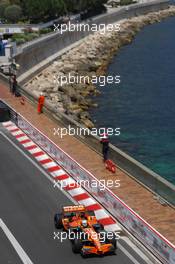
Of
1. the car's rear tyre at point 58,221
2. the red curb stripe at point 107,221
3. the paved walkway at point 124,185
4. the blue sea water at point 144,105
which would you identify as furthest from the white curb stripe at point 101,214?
the blue sea water at point 144,105

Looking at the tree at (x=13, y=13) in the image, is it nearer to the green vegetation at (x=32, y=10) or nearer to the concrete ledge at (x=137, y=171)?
the green vegetation at (x=32, y=10)

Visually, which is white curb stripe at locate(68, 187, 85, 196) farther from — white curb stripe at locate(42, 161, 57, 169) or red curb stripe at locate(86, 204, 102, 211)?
white curb stripe at locate(42, 161, 57, 169)

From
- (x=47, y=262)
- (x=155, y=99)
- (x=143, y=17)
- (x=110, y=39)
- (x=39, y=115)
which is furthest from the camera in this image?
(x=143, y=17)

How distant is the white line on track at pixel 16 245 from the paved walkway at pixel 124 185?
5.62m

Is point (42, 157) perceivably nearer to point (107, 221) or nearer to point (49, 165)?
point (49, 165)

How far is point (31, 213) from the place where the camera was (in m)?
26.0

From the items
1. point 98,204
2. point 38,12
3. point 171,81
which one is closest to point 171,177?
point 98,204

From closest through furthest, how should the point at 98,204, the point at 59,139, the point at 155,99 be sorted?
the point at 98,204 < the point at 59,139 < the point at 155,99

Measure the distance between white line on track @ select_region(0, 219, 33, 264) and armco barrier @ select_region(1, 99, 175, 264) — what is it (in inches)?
180

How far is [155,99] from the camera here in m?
65.2

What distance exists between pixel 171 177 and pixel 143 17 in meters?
90.9

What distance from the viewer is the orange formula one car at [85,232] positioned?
72.0 ft

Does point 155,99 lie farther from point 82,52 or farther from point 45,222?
point 45,222

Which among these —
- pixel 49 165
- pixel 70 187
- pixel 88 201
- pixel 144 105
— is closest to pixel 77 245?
pixel 88 201
